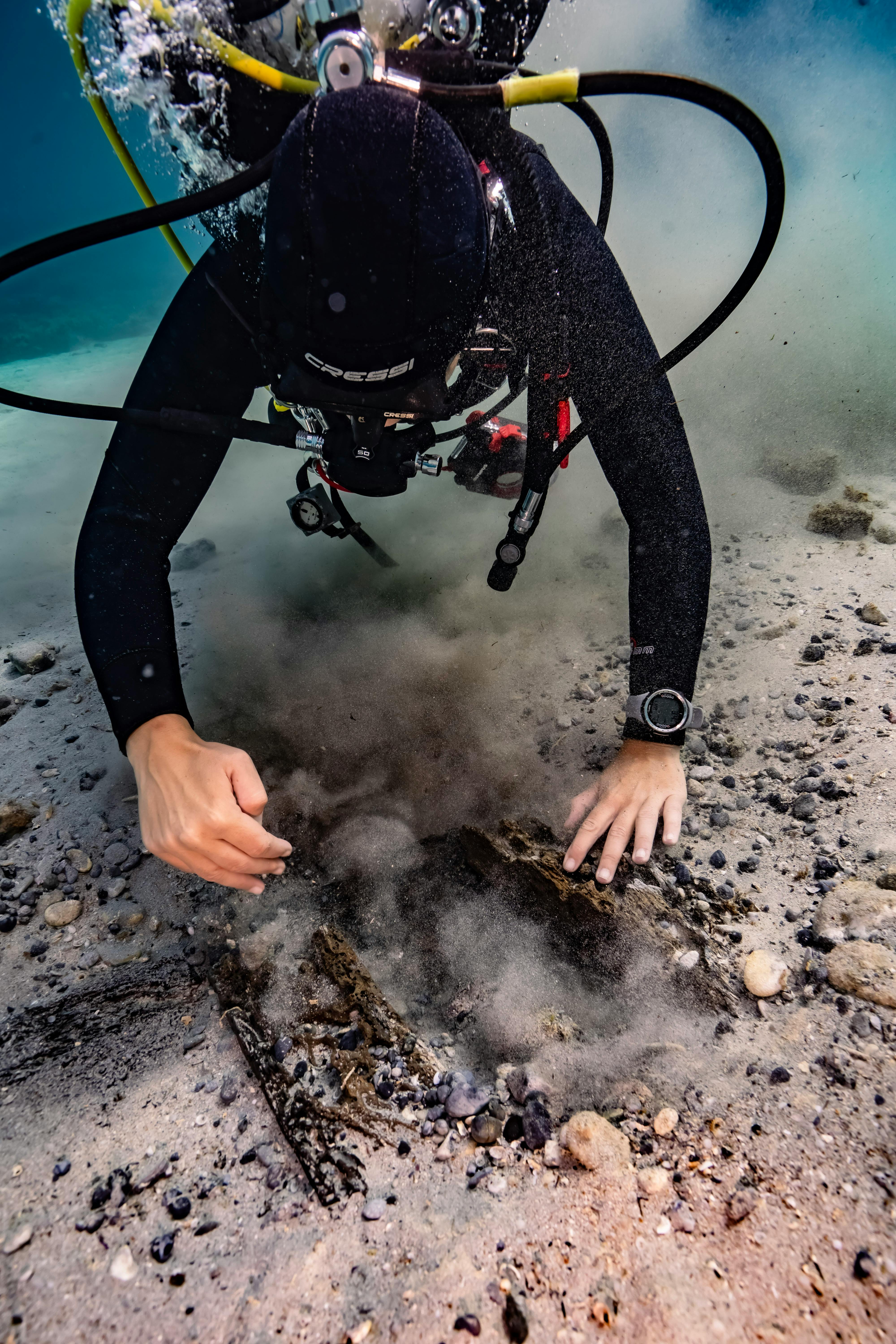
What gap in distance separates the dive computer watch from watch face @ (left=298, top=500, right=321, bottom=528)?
163 cm

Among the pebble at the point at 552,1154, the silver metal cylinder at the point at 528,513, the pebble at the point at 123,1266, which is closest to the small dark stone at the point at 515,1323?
the pebble at the point at 552,1154

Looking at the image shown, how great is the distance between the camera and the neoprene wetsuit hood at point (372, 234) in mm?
1197

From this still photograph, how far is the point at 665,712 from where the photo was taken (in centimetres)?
192

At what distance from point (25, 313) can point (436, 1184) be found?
1121 inches

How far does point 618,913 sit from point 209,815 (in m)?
1.15

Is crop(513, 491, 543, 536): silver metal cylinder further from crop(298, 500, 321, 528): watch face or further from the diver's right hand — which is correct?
the diver's right hand

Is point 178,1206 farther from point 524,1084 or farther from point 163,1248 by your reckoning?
point 524,1084

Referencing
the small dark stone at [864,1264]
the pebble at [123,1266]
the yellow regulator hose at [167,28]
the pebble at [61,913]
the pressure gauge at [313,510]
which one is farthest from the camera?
the pressure gauge at [313,510]

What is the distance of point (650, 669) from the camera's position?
200 cm

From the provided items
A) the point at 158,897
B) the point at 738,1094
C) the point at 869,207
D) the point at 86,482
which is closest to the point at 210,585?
the point at 158,897

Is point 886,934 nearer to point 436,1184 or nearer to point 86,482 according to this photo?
point 436,1184

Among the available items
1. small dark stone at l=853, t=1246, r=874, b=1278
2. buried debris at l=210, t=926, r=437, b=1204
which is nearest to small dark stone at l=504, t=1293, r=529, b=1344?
buried debris at l=210, t=926, r=437, b=1204

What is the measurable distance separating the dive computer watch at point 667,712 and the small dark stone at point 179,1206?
167cm

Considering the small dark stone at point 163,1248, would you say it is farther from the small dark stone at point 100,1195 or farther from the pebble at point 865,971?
the pebble at point 865,971
